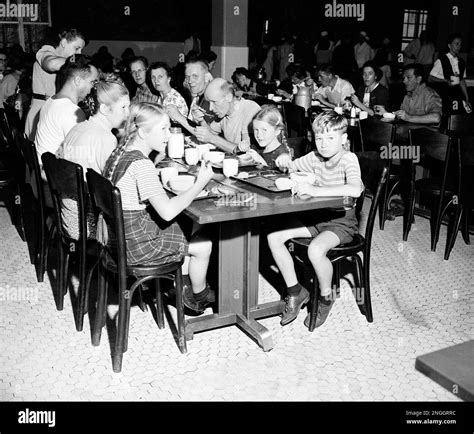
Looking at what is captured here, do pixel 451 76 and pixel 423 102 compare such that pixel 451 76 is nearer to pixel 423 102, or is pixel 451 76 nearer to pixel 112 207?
pixel 423 102

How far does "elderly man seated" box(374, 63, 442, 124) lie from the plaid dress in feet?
10.1

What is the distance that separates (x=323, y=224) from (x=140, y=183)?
38.1 inches

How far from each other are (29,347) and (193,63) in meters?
2.46

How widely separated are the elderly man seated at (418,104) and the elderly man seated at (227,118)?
66.8 inches

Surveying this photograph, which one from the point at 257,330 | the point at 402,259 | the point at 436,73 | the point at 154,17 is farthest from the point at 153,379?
the point at 154,17

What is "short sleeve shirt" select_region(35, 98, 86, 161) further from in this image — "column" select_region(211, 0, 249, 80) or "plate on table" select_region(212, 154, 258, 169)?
"column" select_region(211, 0, 249, 80)

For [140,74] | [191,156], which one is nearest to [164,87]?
[140,74]

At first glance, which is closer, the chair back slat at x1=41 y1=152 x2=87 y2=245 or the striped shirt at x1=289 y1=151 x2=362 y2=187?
the chair back slat at x1=41 y1=152 x2=87 y2=245

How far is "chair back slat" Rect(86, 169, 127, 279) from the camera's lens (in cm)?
208

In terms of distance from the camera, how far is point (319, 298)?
8.84 feet

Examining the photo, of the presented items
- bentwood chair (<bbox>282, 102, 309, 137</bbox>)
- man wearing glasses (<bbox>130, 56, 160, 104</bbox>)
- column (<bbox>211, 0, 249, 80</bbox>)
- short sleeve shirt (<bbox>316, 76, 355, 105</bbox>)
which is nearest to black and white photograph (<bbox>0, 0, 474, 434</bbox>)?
bentwood chair (<bbox>282, 102, 309, 137</bbox>)

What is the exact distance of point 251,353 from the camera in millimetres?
2496

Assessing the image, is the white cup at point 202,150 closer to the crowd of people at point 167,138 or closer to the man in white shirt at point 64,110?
the crowd of people at point 167,138
